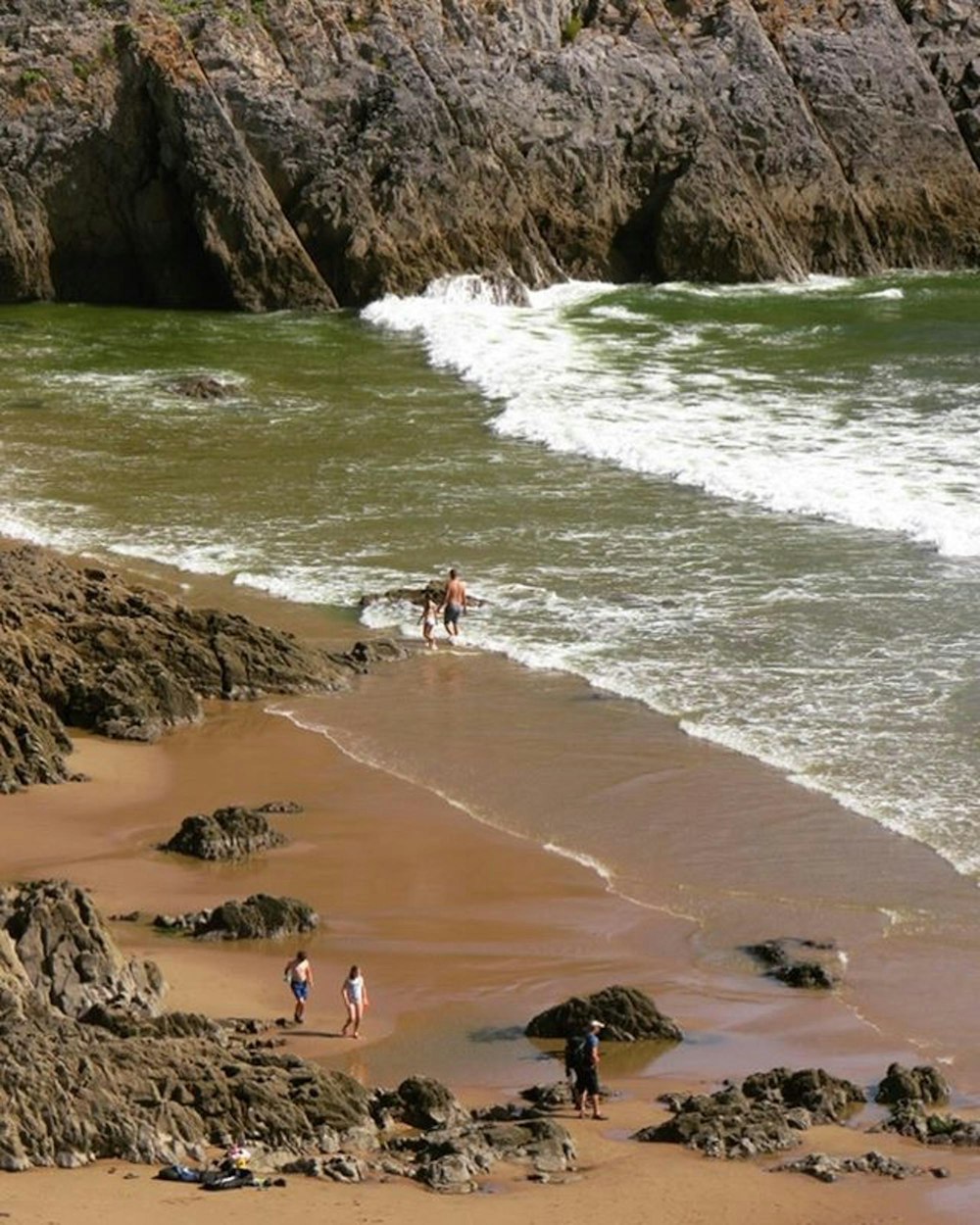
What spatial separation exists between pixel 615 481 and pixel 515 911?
15131 millimetres

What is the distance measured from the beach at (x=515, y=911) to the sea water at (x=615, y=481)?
0.98 metres

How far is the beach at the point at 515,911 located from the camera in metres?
13.4

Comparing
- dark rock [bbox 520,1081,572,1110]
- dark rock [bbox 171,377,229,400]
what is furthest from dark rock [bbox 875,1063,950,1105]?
dark rock [bbox 171,377,229,400]

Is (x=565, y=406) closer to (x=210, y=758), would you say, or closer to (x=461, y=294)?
(x=461, y=294)

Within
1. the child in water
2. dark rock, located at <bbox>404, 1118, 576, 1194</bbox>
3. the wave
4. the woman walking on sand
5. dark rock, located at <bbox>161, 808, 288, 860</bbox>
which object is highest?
the wave

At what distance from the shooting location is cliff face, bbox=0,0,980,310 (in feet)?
157

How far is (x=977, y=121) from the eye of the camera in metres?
53.1

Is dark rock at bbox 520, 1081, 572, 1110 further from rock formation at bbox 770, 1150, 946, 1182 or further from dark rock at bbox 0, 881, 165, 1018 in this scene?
dark rock at bbox 0, 881, 165, 1018

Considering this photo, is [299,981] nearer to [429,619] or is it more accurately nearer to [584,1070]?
[584,1070]

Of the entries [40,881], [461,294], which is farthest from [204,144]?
[40,881]

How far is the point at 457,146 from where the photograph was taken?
48.8 metres

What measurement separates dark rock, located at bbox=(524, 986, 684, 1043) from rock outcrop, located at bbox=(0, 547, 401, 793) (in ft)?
21.8

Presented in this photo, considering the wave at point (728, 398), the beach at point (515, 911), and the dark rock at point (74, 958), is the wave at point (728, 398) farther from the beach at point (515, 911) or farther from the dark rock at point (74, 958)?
the dark rock at point (74, 958)

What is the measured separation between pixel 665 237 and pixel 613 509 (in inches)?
798
